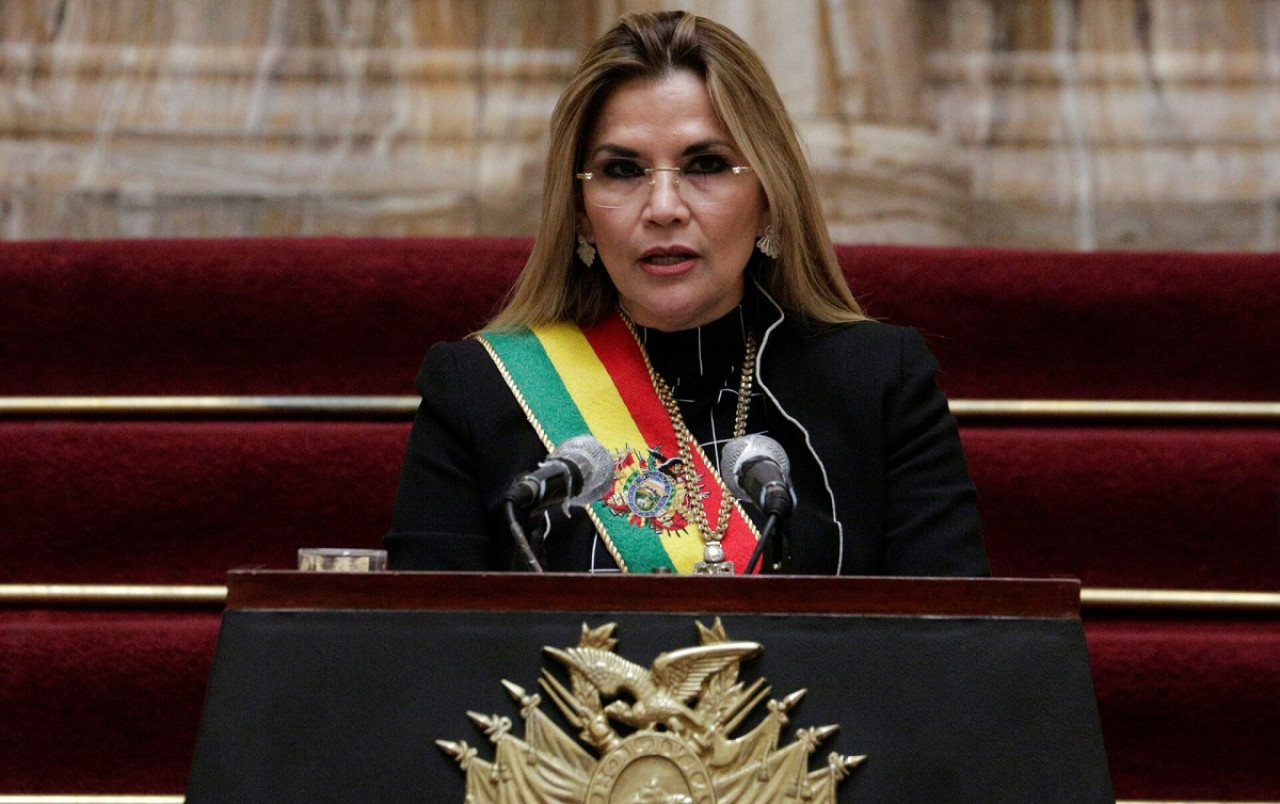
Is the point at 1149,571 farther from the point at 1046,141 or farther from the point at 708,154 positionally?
the point at 1046,141

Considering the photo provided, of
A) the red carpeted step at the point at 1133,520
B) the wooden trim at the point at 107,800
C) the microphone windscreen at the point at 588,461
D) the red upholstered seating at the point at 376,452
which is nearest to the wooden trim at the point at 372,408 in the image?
the red upholstered seating at the point at 376,452

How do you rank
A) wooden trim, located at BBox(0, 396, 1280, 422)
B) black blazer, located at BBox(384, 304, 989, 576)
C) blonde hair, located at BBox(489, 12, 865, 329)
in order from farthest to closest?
wooden trim, located at BBox(0, 396, 1280, 422)
blonde hair, located at BBox(489, 12, 865, 329)
black blazer, located at BBox(384, 304, 989, 576)

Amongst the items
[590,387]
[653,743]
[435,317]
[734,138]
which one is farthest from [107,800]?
[653,743]

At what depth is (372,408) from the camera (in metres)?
→ 2.36

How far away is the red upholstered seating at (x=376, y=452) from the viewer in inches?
82.8

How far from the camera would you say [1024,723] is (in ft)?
3.22

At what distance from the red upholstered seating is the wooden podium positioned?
115 cm

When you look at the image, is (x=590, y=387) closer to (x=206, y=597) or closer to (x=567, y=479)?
(x=567, y=479)

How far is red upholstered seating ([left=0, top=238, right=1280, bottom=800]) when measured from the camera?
2104 mm

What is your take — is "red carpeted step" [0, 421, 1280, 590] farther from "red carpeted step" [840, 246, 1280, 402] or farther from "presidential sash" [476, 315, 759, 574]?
"presidential sash" [476, 315, 759, 574]

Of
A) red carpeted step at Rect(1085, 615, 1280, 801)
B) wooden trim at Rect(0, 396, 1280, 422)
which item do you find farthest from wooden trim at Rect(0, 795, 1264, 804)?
wooden trim at Rect(0, 396, 1280, 422)

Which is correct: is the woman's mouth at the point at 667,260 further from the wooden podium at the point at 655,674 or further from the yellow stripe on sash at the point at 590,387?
the wooden podium at the point at 655,674

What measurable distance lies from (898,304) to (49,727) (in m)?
1.34

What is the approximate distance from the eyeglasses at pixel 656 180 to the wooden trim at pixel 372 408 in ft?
2.56
